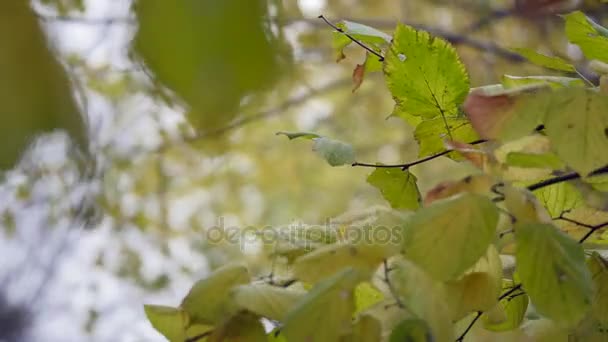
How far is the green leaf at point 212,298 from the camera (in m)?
0.29

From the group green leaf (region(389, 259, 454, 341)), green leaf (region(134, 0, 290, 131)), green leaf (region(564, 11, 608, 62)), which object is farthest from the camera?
green leaf (region(564, 11, 608, 62))

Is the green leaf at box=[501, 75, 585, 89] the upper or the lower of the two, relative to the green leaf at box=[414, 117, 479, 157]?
upper

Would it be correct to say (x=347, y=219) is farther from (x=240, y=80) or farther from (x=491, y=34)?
(x=491, y=34)

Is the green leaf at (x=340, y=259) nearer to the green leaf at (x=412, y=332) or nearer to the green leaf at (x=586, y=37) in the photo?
the green leaf at (x=412, y=332)

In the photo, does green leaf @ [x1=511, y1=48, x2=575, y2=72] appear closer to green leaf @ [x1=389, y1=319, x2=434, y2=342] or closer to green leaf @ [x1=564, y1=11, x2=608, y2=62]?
green leaf @ [x1=564, y1=11, x2=608, y2=62]

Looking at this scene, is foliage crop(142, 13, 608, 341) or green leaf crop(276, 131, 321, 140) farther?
green leaf crop(276, 131, 321, 140)

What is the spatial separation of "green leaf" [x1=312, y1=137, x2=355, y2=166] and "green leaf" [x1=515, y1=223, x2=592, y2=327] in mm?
107

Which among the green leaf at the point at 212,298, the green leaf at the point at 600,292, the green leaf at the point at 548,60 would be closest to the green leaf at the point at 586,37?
the green leaf at the point at 548,60

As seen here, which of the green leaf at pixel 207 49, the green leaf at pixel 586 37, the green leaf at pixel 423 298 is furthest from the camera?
the green leaf at pixel 586 37

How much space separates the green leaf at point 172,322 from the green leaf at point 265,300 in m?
0.04

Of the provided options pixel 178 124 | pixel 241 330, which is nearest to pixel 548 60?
pixel 241 330

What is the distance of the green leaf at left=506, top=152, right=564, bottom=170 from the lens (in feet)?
0.92

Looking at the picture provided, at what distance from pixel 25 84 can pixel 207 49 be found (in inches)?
2.6

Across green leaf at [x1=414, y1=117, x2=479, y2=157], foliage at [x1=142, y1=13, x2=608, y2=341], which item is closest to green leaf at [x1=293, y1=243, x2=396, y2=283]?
foliage at [x1=142, y1=13, x2=608, y2=341]
